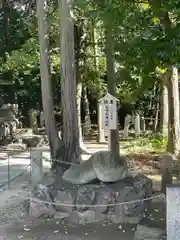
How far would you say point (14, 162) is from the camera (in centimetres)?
1147

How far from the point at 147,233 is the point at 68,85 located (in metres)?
3.58

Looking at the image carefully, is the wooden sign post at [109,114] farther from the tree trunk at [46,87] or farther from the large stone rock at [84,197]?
the large stone rock at [84,197]

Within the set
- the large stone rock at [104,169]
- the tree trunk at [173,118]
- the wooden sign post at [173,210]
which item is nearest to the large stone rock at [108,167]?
the large stone rock at [104,169]

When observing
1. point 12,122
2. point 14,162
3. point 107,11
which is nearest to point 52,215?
point 107,11

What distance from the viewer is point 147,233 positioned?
5551 millimetres

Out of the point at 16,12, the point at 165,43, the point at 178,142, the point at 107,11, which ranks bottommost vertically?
the point at 178,142

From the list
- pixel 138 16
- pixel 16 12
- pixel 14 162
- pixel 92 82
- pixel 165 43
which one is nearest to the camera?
pixel 165 43

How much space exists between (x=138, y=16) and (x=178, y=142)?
5.60 metres

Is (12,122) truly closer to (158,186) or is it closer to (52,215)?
(158,186)

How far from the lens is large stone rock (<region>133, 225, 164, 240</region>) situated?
5.47m

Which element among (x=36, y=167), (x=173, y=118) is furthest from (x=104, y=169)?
(x=173, y=118)

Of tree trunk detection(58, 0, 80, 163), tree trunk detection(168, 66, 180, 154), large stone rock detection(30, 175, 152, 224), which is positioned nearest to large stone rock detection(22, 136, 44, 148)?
tree trunk detection(168, 66, 180, 154)

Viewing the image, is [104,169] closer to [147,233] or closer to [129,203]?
[129,203]

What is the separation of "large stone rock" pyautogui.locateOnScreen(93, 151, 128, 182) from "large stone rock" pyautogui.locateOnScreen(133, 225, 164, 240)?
1.13 m
